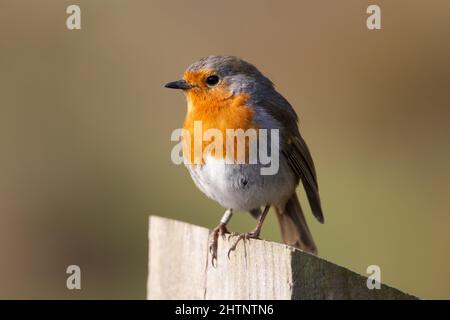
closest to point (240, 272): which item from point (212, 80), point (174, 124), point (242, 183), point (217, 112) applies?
point (242, 183)

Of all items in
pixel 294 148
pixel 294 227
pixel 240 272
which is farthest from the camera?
pixel 294 227

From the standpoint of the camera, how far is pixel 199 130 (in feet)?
13.1

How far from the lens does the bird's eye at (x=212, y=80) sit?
4168 mm

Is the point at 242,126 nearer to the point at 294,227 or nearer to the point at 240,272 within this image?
the point at 294,227

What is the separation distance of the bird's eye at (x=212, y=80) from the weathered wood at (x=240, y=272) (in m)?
1.02

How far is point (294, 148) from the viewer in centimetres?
432

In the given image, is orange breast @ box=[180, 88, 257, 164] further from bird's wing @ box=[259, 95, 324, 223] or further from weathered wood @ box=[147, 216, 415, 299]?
weathered wood @ box=[147, 216, 415, 299]

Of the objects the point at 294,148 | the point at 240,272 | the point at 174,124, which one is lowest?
the point at 240,272

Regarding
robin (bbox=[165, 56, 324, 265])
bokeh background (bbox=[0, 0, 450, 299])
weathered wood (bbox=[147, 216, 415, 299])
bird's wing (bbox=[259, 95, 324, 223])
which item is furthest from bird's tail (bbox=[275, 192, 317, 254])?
weathered wood (bbox=[147, 216, 415, 299])

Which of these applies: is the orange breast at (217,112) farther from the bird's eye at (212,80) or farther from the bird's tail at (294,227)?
the bird's tail at (294,227)

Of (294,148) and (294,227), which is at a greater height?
(294,148)

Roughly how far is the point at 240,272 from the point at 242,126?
133 centimetres
